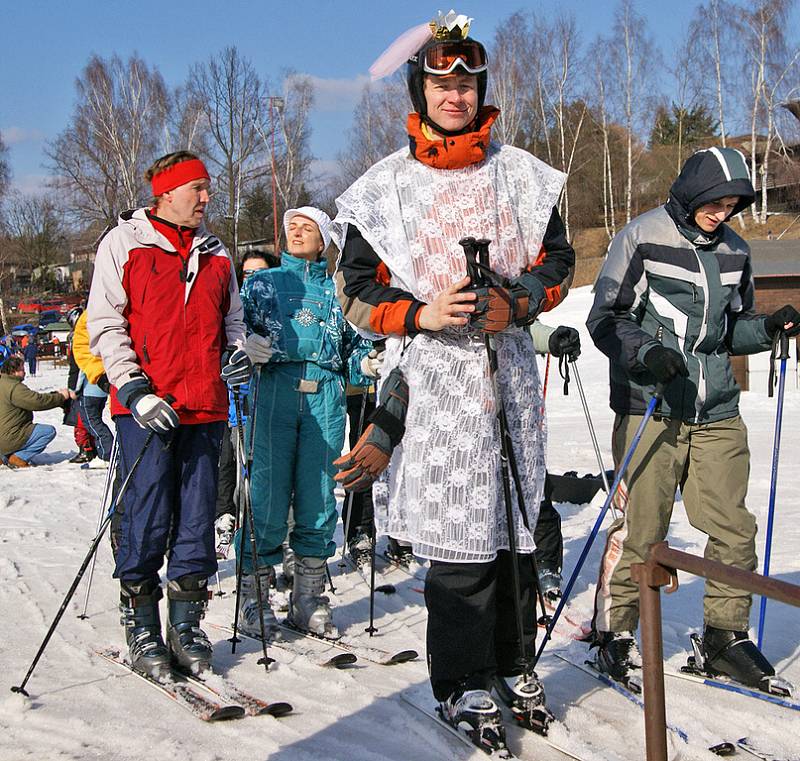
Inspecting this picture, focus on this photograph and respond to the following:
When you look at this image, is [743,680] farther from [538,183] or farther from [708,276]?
[538,183]

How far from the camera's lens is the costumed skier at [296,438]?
13.9 feet

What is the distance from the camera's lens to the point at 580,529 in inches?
255

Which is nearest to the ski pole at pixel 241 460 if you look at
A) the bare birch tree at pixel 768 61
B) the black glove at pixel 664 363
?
the black glove at pixel 664 363

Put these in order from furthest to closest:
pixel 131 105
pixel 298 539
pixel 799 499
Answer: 1. pixel 131 105
2. pixel 799 499
3. pixel 298 539

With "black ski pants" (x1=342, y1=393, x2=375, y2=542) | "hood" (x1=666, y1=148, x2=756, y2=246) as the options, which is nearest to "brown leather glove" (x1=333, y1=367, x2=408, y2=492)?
"hood" (x1=666, y1=148, x2=756, y2=246)

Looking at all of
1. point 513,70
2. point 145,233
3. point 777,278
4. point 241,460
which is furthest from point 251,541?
point 513,70

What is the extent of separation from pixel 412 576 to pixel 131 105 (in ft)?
115

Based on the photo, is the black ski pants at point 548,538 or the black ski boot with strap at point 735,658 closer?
the black ski boot with strap at point 735,658

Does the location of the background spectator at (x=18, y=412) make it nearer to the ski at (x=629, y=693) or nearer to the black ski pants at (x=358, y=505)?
the black ski pants at (x=358, y=505)

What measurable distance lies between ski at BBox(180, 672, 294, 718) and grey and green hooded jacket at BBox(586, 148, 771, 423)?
184cm

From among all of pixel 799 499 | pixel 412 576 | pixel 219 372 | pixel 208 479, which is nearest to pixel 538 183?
pixel 219 372

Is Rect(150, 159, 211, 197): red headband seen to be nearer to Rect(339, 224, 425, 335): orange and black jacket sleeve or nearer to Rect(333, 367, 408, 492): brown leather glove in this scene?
Rect(339, 224, 425, 335): orange and black jacket sleeve

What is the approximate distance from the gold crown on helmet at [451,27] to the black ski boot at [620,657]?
7.73 feet

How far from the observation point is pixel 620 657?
11.6 feet
